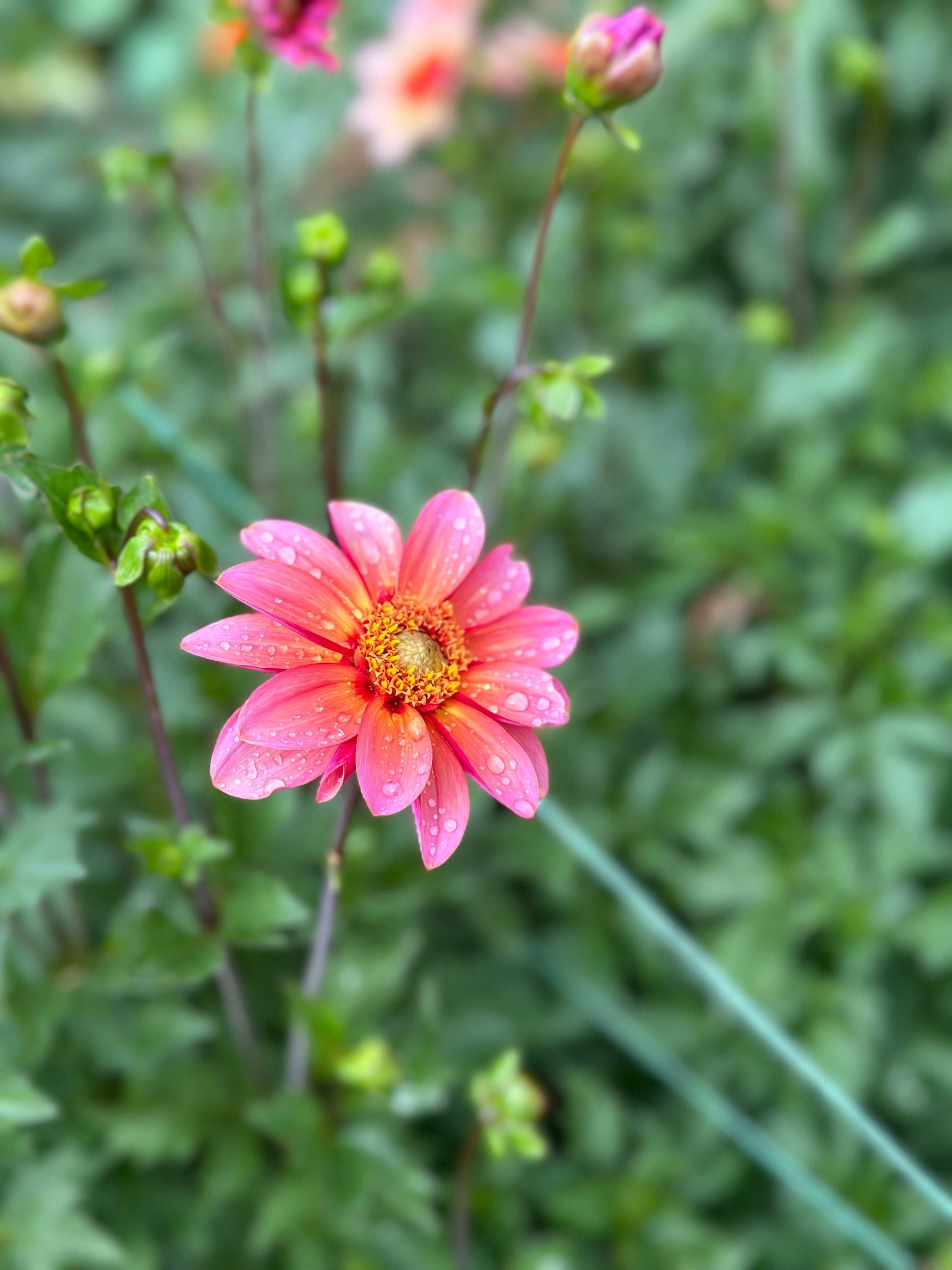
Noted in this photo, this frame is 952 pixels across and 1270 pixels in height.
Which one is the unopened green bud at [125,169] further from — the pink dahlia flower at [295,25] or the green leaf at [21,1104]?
the green leaf at [21,1104]

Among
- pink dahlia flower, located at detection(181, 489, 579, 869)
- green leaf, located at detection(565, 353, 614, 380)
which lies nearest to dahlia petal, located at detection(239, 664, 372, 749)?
pink dahlia flower, located at detection(181, 489, 579, 869)

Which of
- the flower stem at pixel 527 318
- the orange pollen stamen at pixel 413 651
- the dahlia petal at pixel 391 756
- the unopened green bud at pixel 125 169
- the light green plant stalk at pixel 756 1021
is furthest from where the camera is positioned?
the unopened green bud at pixel 125 169

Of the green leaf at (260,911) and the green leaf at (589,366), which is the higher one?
the green leaf at (589,366)

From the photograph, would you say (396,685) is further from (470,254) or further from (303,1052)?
(470,254)

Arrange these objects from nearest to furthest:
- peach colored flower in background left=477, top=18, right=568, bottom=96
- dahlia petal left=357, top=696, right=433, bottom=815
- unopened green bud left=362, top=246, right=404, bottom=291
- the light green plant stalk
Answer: dahlia petal left=357, top=696, right=433, bottom=815 < the light green plant stalk < unopened green bud left=362, top=246, right=404, bottom=291 < peach colored flower in background left=477, top=18, right=568, bottom=96

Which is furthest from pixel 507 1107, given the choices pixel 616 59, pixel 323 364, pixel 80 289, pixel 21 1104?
pixel 616 59

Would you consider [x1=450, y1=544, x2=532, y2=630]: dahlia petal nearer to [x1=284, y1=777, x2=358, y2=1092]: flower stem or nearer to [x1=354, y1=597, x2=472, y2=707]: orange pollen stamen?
[x1=354, y1=597, x2=472, y2=707]: orange pollen stamen

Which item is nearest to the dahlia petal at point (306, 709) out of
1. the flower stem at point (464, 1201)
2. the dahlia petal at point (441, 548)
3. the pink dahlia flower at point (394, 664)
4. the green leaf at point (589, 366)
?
the pink dahlia flower at point (394, 664)
